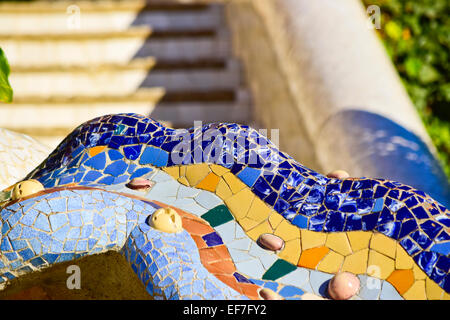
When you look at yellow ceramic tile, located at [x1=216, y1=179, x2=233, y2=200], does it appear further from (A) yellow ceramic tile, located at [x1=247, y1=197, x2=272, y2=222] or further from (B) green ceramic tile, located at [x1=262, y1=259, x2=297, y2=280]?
(B) green ceramic tile, located at [x1=262, y1=259, x2=297, y2=280]

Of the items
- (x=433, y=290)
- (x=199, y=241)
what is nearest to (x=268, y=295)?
(x=199, y=241)

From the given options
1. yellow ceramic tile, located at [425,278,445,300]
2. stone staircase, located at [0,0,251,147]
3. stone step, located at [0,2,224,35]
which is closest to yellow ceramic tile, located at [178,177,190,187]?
yellow ceramic tile, located at [425,278,445,300]

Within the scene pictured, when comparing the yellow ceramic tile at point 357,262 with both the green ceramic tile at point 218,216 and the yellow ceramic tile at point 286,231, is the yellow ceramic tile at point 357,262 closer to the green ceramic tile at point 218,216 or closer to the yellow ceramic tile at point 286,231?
the yellow ceramic tile at point 286,231

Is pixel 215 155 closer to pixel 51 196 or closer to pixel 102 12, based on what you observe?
pixel 51 196

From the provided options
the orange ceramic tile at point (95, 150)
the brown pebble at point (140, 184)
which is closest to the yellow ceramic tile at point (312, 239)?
the brown pebble at point (140, 184)

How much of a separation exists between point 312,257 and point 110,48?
3737 mm

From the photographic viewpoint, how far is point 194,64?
17.2 ft

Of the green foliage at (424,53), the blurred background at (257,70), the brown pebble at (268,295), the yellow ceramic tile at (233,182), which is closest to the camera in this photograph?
the brown pebble at (268,295)

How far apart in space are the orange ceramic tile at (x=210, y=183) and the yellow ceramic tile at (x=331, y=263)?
0.52m

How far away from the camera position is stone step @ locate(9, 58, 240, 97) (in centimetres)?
516

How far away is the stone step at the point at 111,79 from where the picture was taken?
5.16 m

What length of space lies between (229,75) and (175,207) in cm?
300

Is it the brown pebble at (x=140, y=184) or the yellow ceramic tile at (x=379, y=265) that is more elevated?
the brown pebble at (x=140, y=184)

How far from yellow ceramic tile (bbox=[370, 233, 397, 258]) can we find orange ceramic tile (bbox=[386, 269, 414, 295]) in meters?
0.06
